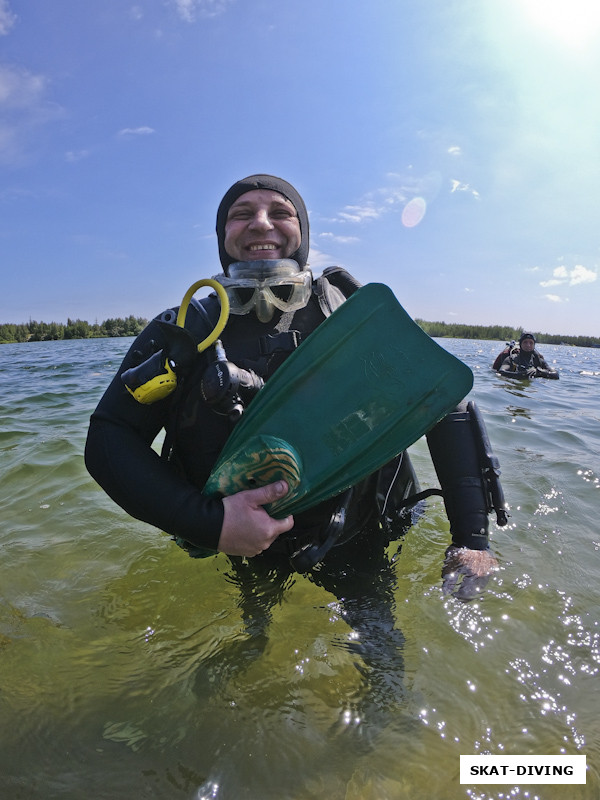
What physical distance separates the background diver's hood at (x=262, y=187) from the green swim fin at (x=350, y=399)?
651 mm

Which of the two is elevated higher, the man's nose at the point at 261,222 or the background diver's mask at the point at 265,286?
the man's nose at the point at 261,222

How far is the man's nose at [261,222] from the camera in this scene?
222 cm

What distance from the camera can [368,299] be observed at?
1.90 m

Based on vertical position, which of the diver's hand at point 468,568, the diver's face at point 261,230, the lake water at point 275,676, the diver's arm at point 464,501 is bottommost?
the lake water at point 275,676

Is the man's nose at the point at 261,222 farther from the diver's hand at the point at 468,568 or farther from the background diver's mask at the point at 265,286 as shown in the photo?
the diver's hand at the point at 468,568

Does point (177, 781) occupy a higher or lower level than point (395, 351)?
lower

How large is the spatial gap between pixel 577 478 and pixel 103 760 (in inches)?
190

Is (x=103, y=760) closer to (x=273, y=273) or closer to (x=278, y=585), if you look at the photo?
(x=278, y=585)

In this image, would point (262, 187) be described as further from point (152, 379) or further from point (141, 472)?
point (141, 472)

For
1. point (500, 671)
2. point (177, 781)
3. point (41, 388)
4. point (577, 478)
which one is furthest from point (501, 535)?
point (41, 388)

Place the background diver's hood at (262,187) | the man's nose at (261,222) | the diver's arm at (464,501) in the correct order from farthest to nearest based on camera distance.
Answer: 1. the background diver's hood at (262,187)
2. the man's nose at (261,222)
3. the diver's arm at (464,501)

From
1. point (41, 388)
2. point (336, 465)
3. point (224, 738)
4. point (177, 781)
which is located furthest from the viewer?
point (41, 388)

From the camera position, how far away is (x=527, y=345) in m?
13.8

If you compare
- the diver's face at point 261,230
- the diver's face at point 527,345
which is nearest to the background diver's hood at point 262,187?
the diver's face at point 261,230
